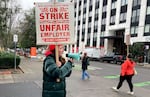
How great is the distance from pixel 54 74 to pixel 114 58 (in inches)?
1444

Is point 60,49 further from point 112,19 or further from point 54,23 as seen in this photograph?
point 112,19

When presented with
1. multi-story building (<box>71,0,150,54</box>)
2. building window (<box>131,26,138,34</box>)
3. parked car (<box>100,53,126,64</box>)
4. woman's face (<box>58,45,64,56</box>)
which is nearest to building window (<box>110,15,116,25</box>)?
multi-story building (<box>71,0,150,54</box>)

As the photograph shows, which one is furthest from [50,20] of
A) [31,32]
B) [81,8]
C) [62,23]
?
[81,8]

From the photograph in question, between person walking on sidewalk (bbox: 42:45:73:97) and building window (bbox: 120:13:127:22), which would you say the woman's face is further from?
building window (bbox: 120:13:127:22)

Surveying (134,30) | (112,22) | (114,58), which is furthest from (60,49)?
(112,22)

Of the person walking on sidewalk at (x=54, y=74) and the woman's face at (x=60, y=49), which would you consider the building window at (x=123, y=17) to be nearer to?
the woman's face at (x=60, y=49)

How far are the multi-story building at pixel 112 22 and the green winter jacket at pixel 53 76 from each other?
121ft

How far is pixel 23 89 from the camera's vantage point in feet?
37.9

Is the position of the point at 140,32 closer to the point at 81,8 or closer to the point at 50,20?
the point at 81,8

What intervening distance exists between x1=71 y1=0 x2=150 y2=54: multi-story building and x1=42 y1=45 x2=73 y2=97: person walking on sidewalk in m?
36.8

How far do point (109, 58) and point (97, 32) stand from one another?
22.0 meters

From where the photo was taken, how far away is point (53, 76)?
14.3 feet

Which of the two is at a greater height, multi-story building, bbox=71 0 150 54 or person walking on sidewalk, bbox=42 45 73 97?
multi-story building, bbox=71 0 150 54

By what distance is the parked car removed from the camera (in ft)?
128
